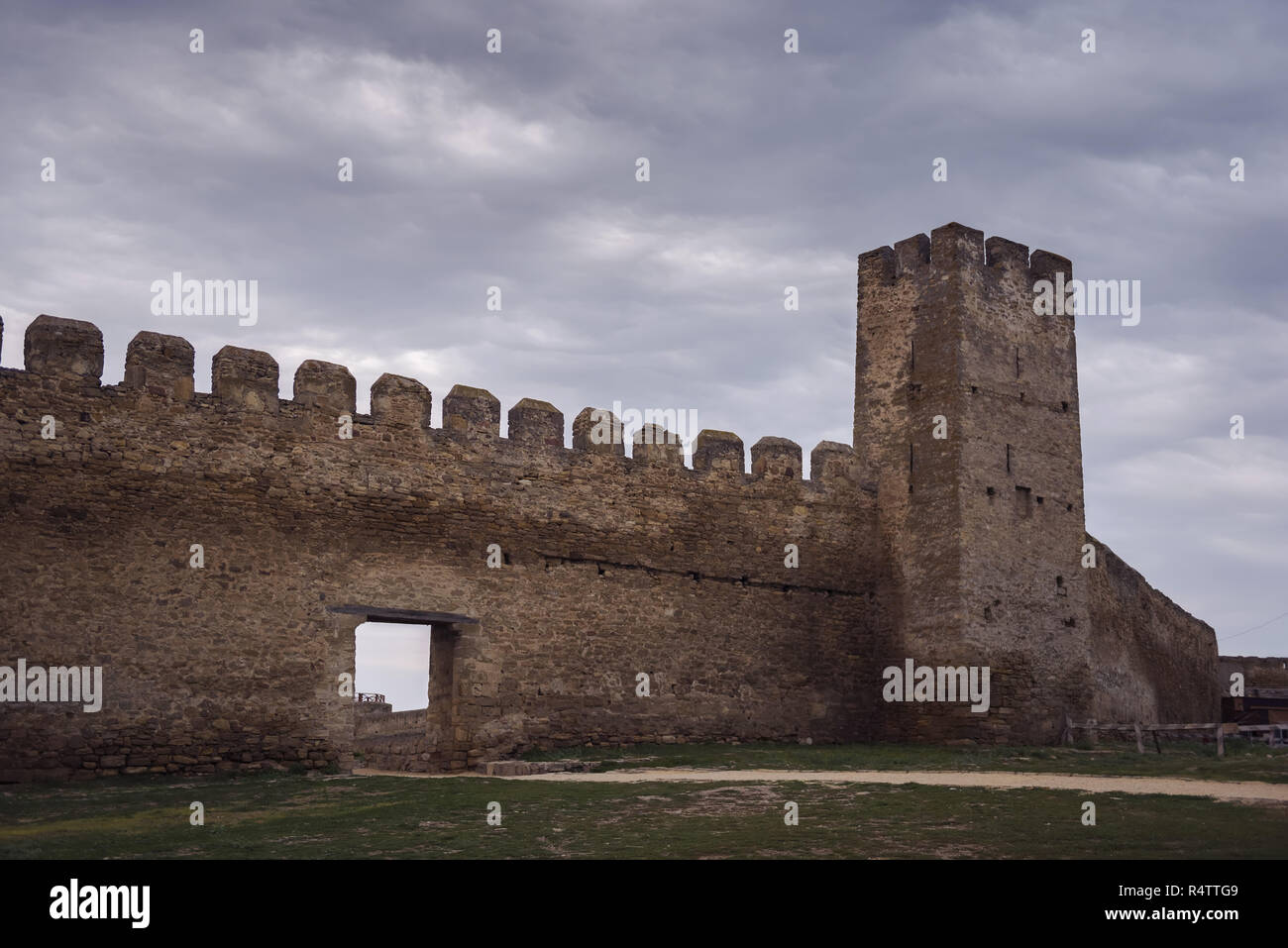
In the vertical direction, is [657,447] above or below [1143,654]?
above

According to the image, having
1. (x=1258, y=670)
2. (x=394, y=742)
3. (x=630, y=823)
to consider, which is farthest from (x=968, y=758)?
(x=1258, y=670)

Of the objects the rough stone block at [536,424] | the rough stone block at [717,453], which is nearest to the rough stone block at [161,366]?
the rough stone block at [536,424]

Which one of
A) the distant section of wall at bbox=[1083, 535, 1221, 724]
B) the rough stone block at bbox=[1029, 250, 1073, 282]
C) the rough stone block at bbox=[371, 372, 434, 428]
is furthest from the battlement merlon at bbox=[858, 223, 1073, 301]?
the rough stone block at bbox=[371, 372, 434, 428]

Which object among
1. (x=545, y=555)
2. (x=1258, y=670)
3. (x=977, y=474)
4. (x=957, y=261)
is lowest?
(x=1258, y=670)

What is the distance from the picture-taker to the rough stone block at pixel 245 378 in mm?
14945

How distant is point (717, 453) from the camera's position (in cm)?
1881

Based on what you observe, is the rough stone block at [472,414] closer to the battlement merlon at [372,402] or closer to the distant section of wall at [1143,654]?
the battlement merlon at [372,402]

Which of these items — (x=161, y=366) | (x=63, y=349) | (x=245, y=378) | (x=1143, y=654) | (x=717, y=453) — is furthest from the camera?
(x=1143, y=654)

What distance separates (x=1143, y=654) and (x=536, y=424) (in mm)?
13825

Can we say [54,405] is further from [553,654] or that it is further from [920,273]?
[920,273]

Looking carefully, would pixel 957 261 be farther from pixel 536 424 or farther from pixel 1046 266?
pixel 536 424
